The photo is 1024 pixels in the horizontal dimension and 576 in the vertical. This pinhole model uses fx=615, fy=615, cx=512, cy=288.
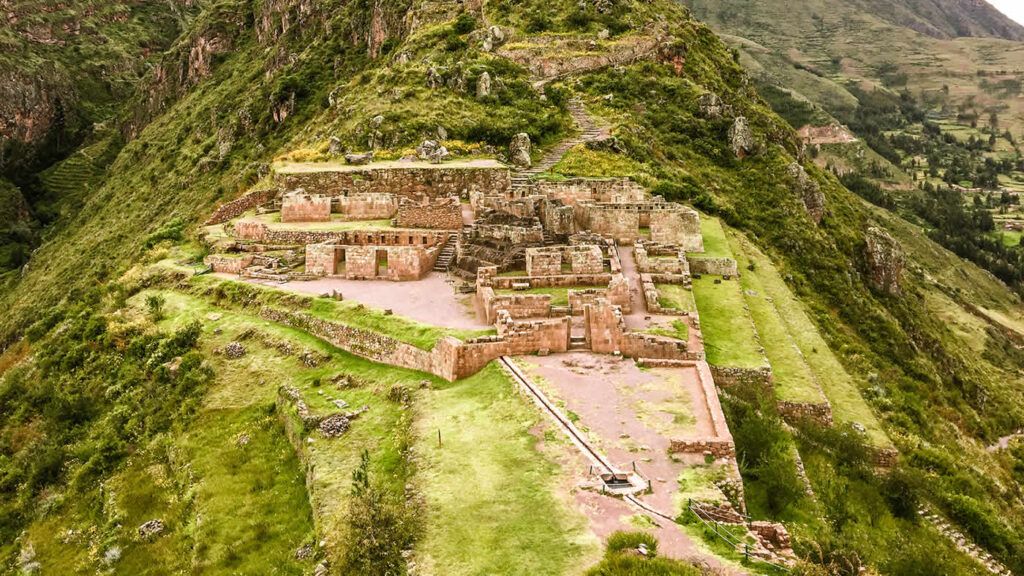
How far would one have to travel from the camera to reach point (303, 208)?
28.7 meters

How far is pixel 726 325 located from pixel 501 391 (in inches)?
381

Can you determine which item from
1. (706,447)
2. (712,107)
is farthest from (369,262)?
(712,107)

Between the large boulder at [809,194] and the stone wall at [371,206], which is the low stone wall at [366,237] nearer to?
the stone wall at [371,206]

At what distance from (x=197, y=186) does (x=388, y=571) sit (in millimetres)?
61746

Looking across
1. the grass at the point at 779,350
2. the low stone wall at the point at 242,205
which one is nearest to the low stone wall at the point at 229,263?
the low stone wall at the point at 242,205

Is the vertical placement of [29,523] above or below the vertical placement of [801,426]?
below

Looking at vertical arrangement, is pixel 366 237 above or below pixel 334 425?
above

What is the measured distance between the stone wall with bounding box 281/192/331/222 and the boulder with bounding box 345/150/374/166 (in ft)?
19.8

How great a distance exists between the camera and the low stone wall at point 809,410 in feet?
53.5

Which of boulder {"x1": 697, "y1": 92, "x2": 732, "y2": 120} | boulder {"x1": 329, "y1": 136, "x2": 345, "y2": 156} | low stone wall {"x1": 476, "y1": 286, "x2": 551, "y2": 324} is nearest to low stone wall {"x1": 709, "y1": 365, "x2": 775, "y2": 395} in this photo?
low stone wall {"x1": 476, "y1": 286, "x2": 551, "y2": 324}

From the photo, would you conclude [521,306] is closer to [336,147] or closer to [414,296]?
[414,296]

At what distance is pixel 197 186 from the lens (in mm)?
60531

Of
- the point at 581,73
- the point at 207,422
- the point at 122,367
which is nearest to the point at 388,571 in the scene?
the point at 207,422

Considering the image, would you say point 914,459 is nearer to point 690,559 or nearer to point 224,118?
point 690,559
